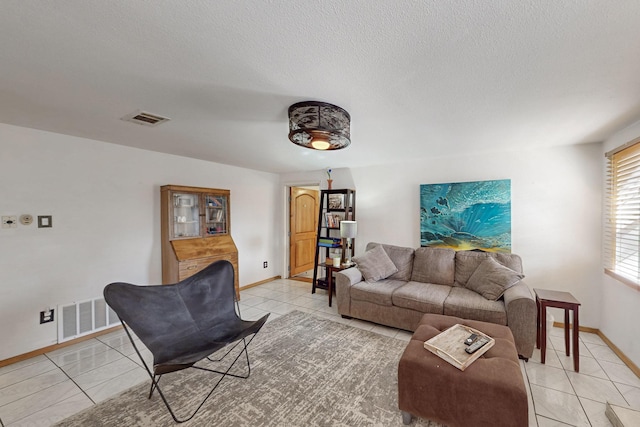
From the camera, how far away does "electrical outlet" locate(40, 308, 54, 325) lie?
8.53 feet

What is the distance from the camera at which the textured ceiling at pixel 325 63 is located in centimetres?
106

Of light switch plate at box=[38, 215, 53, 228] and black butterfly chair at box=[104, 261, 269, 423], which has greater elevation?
light switch plate at box=[38, 215, 53, 228]

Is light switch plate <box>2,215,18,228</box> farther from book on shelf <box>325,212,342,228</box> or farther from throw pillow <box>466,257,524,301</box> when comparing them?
throw pillow <box>466,257,524,301</box>

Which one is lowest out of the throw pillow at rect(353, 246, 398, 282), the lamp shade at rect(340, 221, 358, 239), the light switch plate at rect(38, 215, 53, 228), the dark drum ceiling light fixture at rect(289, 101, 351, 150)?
the throw pillow at rect(353, 246, 398, 282)

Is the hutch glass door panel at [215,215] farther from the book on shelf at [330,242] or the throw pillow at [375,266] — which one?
the throw pillow at [375,266]

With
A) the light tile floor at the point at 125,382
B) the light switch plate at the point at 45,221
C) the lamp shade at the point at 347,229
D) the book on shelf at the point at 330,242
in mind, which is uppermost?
the light switch plate at the point at 45,221

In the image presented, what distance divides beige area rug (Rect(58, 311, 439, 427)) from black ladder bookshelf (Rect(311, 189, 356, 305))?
5.73 ft

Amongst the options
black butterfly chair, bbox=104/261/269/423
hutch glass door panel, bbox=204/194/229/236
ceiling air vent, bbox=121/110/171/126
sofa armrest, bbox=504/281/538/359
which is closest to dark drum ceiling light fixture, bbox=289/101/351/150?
ceiling air vent, bbox=121/110/171/126

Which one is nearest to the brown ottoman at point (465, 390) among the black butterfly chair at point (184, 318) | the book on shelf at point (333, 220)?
the black butterfly chair at point (184, 318)

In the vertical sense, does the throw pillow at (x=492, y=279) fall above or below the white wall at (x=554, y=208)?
below

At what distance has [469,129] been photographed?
2.51m

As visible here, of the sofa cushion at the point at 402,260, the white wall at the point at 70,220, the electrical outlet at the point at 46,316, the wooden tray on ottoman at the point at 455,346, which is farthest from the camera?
the sofa cushion at the point at 402,260

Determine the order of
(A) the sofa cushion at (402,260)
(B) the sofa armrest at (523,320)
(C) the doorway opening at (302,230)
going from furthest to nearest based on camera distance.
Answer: (C) the doorway opening at (302,230)
(A) the sofa cushion at (402,260)
(B) the sofa armrest at (523,320)

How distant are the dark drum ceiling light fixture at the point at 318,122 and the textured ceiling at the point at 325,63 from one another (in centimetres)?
8
